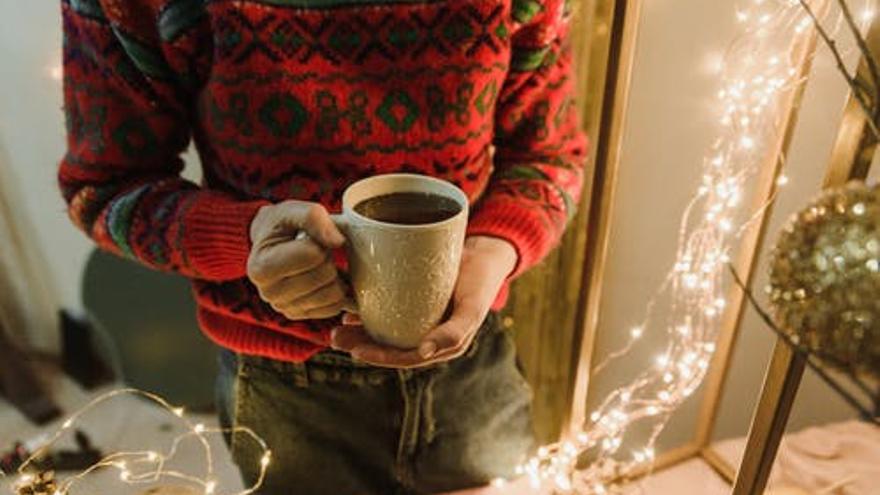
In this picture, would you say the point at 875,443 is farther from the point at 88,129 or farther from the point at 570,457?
the point at 88,129

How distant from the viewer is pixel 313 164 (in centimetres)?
66

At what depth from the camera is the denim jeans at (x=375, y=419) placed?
2.50ft

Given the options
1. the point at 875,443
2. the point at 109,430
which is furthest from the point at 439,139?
the point at 109,430

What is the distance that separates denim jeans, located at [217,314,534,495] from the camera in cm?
76

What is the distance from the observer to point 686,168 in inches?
42.1

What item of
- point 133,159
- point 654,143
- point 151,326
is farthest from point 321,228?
point 151,326

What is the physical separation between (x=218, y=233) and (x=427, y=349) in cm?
25

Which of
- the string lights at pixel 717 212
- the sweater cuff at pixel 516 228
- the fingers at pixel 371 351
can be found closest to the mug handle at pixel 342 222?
the fingers at pixel 371 351

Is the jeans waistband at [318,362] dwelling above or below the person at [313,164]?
below

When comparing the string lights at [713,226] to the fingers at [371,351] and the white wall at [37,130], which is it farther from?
the white wall at [37,130]

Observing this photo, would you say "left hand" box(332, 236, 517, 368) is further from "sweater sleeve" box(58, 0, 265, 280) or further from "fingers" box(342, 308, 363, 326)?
"sweater sleeve" box(58, 0, 265, 280)

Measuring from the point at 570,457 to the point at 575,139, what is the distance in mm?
382

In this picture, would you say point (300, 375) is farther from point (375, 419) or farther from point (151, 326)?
point (151, 326)

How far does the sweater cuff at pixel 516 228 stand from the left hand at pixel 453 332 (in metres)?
0.05
